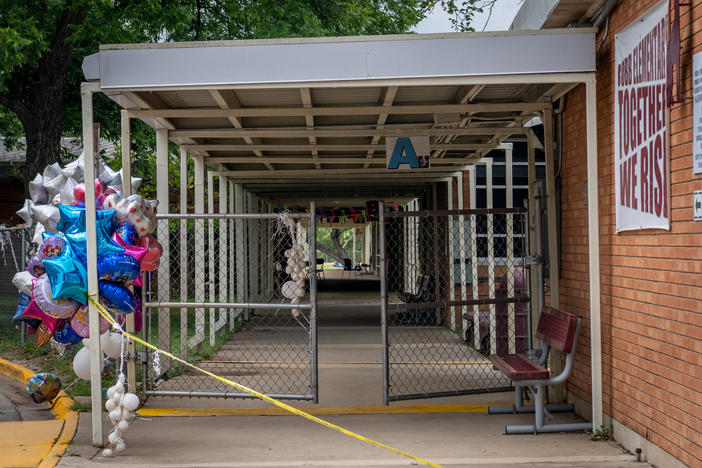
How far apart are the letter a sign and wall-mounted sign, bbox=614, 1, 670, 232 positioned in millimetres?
3530

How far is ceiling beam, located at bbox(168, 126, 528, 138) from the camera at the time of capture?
9.49 metres

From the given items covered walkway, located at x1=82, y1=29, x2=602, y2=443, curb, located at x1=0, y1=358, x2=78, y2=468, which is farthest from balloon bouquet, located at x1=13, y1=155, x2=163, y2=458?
curb, located at x1=0, y1=358, x2=78, y2=468

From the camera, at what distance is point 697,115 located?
4.93m

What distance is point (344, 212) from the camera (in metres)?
26.2

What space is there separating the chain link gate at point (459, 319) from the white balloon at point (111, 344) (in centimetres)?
247

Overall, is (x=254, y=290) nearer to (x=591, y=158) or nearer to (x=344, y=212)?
(x=344, y=212)

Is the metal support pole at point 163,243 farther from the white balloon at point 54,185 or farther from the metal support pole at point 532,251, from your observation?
the metal support pole at point 532,251

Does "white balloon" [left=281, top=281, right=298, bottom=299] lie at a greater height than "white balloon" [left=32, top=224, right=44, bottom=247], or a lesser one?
lesser

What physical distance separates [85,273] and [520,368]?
377 centimetres

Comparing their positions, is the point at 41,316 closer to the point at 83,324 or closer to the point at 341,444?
the point at 83,324

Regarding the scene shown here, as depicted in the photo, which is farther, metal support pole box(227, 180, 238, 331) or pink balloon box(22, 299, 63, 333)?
metal support pole box(227, 180, 238, 331)

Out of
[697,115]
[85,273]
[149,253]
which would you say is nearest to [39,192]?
[149,253]

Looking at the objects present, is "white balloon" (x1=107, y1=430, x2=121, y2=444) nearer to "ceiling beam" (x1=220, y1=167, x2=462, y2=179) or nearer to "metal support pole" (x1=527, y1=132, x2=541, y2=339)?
"metal support pole" (x1=527, y1=132, x2=541, y2=339)

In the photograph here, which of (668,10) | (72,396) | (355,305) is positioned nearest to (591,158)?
(668,10)
